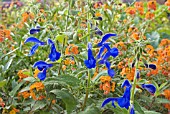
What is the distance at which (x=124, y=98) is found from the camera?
1.27 meters

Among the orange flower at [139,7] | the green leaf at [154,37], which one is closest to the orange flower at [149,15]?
the orange flower at [139,7]

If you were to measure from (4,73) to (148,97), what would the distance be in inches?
26.5

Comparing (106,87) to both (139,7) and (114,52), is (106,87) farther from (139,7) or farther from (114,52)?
(139,7)

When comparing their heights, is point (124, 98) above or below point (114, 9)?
below

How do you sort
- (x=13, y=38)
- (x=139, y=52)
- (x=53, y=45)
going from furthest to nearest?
(x=13, y=38), (x=53, y=45), (x=139, y=52)

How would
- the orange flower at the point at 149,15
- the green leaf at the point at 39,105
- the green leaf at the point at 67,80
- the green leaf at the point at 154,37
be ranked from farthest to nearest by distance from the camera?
1. the green leaf at the point at 154,37
2. the orange flower at the point at 149,15
3. the green leaf at the point at 39,105
4. the green leaf at the point at 67,80

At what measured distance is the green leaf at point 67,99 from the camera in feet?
4.78

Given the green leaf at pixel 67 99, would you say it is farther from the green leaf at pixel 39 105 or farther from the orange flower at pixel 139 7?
the orange flower at pixel 139 7

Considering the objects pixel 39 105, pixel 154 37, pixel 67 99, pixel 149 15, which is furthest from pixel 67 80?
pixel 154 37

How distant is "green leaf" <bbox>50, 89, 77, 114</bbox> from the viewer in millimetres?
1457

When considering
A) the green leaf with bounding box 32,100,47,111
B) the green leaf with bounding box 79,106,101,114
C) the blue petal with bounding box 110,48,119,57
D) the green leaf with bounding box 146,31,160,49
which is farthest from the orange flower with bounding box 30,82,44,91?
the green leaf with bounding box 146,31,160,49

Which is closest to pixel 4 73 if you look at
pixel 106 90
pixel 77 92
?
pixel 77 92

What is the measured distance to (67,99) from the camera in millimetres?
1466

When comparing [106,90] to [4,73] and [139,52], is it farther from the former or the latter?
[4,73]
